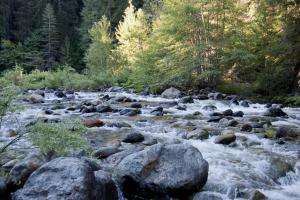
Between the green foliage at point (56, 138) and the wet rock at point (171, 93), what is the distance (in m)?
14.7

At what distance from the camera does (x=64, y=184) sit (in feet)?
16.3

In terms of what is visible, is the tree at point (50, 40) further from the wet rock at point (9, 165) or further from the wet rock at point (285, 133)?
the wet rock at point (9, 165)

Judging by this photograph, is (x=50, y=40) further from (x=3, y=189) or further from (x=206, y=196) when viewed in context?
(x=206, y=196)

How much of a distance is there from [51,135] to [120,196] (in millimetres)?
1541

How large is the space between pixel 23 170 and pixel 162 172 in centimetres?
229

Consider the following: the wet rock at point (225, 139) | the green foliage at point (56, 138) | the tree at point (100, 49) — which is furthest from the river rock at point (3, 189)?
the tree at point (100, 49)

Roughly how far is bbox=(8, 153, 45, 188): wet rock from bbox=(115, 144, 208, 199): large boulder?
1401mm

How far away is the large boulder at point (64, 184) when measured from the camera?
16.1 feet

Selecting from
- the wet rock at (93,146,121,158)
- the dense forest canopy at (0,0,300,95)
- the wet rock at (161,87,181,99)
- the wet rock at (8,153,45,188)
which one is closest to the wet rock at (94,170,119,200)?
the wet rock at (8,153,45,188)

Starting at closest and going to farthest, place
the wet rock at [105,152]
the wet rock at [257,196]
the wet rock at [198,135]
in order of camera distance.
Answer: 1. the wet rock at [257,196]
2. the wet rock at [105,152]
3. the wet rock at [198,135]

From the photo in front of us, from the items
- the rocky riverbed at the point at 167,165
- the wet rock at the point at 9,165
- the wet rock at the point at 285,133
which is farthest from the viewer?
the wet rock at the point at 285,133

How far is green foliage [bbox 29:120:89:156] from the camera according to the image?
6.21m

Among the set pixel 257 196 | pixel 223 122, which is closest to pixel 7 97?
pixel 257 196

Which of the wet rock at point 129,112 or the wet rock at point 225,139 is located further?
the wet rock at point 129,112
